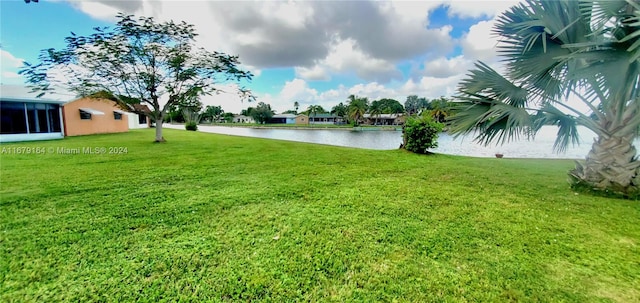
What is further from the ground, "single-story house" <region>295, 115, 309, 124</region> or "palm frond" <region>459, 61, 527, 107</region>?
"single-story house" <region>295, 115, 309, 124</region>

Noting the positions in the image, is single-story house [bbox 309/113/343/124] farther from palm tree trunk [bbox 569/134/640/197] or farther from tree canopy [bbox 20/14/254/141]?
palm tree trunk [bbox 569/134/640/197]

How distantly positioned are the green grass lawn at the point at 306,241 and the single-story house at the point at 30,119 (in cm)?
1001

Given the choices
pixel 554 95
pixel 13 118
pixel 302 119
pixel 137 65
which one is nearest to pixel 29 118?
pixel 13 118

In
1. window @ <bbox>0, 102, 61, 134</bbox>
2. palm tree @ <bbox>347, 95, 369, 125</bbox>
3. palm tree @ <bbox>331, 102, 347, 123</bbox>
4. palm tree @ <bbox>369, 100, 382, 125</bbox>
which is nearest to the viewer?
window @ <bbox>0, 102, 61, 134</bbox>

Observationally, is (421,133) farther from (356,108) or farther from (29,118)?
(356,108)

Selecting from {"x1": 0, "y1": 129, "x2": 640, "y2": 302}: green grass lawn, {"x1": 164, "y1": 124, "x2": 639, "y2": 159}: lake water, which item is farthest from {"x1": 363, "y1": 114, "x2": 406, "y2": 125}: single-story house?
{"x1": 0, "y1": 129, "x2": 640, "y2": 302}: green grass lawn

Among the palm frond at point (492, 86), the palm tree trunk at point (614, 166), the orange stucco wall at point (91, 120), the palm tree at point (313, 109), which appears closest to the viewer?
the palm tree trunk at point (614, 166)

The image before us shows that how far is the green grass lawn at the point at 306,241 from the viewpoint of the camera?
77.8 inches

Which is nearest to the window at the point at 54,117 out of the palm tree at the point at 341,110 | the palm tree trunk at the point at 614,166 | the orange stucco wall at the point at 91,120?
the orange stucco wall at the point at 91,120

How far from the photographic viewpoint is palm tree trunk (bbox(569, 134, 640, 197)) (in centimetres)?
432

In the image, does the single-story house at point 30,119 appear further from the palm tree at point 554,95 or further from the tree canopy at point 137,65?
the palm tree at point 554,95

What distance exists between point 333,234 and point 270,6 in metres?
8.99

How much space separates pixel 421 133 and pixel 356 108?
45874 millimetres

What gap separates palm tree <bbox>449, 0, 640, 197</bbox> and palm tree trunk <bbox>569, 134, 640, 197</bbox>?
1 cm
